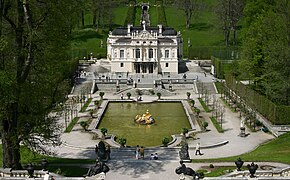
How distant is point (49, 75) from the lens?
89.4 ft

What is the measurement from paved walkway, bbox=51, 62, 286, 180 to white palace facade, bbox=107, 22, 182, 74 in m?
29.9

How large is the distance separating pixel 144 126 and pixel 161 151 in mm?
11651

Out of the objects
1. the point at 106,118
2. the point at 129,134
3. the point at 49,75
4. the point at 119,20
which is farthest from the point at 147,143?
the point at 119,20

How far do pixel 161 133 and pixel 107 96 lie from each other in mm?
23123

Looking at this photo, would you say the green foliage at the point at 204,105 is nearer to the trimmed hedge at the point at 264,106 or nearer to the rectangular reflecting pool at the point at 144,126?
the rectangular reflecting pool at the point at 144,126

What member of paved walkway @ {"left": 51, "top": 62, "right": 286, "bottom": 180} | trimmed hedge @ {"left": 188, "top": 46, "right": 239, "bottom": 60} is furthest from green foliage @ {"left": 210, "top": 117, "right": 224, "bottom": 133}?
trimmed hedge @ {"left": 188, "top": 46, "right": 239, "bottom": 60}

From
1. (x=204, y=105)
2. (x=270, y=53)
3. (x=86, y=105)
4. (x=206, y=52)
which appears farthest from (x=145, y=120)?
(x=206, y=52)

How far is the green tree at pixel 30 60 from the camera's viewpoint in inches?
1032

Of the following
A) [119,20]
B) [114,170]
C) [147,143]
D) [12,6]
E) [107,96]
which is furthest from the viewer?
[119,20]

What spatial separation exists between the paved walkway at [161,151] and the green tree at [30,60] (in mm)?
5477

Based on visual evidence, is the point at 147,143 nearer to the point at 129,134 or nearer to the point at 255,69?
the point at 129,134

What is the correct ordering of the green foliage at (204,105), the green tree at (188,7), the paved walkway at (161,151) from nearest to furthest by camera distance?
the paved walkway at (161,151) → the green foliage at (204,105) → the green tree at (188,7)

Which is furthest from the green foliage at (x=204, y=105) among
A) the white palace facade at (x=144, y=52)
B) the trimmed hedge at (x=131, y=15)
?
the trimmed hedge at (x=131, y=15)

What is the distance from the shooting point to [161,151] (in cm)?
3684
